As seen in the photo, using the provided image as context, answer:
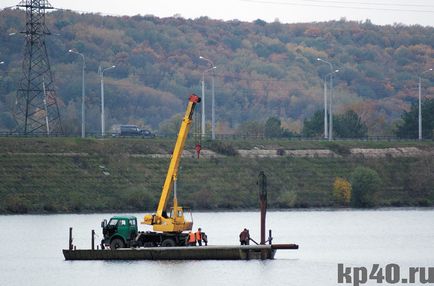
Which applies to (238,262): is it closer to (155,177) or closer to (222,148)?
(155,177)

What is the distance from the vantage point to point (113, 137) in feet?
493

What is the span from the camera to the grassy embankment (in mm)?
125250

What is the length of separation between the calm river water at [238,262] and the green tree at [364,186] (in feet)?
43.5

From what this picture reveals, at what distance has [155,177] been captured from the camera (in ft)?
442

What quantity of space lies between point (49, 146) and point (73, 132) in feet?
120

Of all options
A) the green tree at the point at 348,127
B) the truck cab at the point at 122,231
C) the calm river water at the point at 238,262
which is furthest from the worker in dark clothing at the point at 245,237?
the green tree at the point at 348,127

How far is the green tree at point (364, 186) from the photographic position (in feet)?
444

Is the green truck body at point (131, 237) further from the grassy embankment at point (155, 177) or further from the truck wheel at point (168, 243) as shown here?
the grassy embankment at point (155, 177)

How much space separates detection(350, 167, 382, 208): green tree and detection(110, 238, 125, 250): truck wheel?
207 feet

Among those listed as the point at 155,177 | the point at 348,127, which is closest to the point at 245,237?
the point at 155,177

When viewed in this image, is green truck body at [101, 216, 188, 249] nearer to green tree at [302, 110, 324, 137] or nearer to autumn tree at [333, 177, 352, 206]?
autumn tree at [333, 177, 352, 206]

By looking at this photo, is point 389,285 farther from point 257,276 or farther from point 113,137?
point 113,137

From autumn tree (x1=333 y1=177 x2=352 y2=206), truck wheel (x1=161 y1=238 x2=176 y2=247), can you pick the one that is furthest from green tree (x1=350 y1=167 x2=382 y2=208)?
truck wheel (x1=161 y1=238 x2=176 y2=247)

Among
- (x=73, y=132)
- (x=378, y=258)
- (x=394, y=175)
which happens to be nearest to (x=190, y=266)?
(x=378, y=258)
